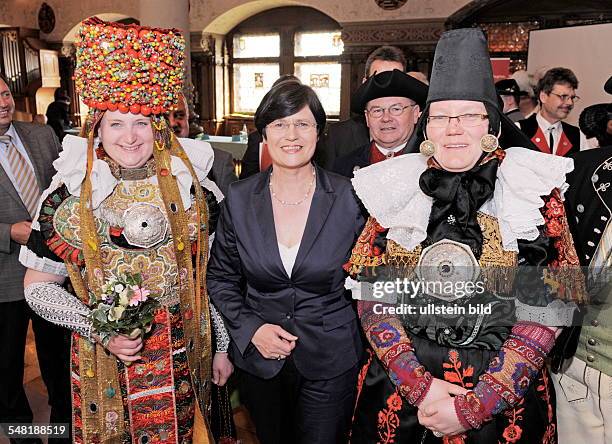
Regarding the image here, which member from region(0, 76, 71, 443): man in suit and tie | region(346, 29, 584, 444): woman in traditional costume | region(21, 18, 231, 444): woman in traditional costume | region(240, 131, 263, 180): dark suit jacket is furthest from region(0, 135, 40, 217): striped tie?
region(346, 29, 584, 444): woman in traditional costume

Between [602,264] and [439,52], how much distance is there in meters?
0.80

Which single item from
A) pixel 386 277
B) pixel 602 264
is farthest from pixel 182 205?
pixel 602 264

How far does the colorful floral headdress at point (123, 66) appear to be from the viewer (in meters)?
1.73

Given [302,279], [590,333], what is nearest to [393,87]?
[302,279]

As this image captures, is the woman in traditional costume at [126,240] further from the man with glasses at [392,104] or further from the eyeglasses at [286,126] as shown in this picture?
the man with glasses at [392,104]

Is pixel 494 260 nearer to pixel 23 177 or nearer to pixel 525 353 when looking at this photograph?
pixel 525 353

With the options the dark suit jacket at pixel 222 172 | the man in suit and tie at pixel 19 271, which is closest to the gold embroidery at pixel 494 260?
the dark suit jacket at pixel 222 172

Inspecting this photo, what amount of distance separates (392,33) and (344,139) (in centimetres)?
591

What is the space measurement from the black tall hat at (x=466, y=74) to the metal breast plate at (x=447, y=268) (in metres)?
0.37

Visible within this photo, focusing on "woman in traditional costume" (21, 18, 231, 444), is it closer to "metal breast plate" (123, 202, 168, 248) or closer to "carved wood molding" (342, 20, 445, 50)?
"metal breast plate" (123, 202, 168, 248)

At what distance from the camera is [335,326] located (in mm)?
1854

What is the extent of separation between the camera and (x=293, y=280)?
1.82 metres

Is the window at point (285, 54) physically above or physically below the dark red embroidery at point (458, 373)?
above

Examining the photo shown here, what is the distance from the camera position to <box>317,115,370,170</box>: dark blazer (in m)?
2.97
